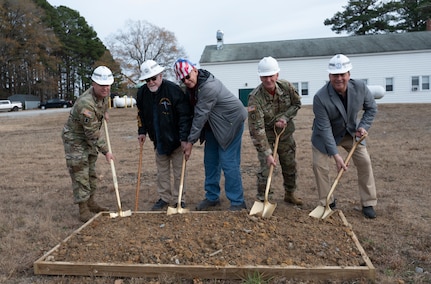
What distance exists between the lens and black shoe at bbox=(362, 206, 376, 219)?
4438 mm

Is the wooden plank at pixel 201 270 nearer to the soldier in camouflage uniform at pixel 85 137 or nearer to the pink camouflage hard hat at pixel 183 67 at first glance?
the soldier in camouflage uniform at pixel 85 137

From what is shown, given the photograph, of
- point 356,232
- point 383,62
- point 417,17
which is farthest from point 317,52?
point 356,232

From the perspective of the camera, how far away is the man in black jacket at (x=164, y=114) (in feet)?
14.9

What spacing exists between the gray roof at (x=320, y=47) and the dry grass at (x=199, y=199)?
17.8 m

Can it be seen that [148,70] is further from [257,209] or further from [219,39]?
[219,39]

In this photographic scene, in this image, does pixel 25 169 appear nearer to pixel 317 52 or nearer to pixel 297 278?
pixel 297 278

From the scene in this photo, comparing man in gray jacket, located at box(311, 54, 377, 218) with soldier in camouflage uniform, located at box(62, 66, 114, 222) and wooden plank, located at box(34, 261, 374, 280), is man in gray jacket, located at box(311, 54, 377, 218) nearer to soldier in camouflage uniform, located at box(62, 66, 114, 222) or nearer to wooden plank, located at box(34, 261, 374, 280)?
wooden plank, located at box(34, 261, 374, 280)

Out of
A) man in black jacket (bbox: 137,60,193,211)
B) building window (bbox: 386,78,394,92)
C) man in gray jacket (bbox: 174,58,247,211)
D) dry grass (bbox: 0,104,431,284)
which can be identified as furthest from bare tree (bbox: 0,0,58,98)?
man in gray jacket (bbox: 174,58,247,211)

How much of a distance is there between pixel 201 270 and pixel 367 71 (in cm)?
2683

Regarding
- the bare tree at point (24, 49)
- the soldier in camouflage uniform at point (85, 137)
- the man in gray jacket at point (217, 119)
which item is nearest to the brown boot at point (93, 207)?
the soldier in camouflage uniform at point (85, 137)

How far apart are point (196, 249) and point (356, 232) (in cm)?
174

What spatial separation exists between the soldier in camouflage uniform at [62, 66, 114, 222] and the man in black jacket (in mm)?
487

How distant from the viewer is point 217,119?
457cm

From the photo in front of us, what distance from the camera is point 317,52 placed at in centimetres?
2723
